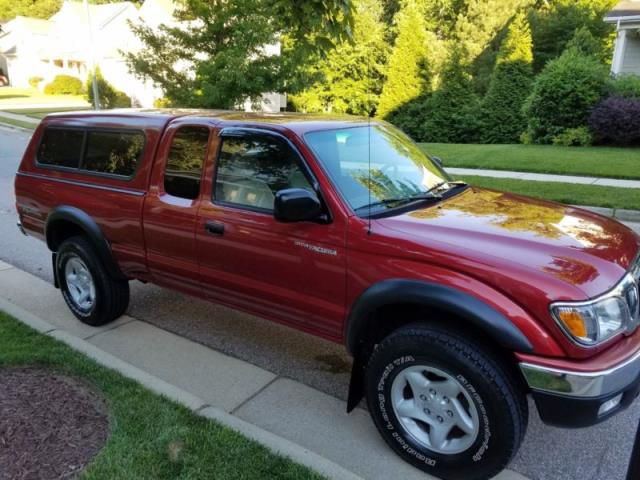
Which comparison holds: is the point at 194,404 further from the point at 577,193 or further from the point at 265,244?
the point at 577,193

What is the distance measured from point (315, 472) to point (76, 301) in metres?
3.05

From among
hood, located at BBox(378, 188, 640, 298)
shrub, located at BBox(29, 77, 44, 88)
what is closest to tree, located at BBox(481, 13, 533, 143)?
hood, located at BBox(378, 188, 640, 298)

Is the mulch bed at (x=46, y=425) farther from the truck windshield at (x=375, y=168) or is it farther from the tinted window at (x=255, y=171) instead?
the truck windshield at (x=375, y=168)

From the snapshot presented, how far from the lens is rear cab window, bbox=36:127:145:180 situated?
166 inches

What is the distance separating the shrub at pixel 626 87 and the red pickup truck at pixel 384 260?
44.6ft

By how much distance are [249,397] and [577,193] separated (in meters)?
7.05

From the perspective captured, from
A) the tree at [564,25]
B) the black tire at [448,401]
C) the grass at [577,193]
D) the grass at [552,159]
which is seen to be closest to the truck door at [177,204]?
the black tire at [448,401]

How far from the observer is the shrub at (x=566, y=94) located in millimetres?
15164

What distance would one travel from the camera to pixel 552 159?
1201cm

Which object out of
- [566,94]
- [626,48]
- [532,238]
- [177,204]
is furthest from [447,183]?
[626,48]

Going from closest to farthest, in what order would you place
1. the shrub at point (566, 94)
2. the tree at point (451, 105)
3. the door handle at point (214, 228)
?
the door handle at point (214, 228)
the shrub at point (566, 94)
the tree at point (451, 105)

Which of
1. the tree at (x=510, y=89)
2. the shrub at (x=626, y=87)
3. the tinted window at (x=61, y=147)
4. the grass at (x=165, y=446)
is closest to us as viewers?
the grass at (x=165, y=446)

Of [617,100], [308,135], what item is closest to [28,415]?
[308,135]

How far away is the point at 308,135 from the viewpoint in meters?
3.38
